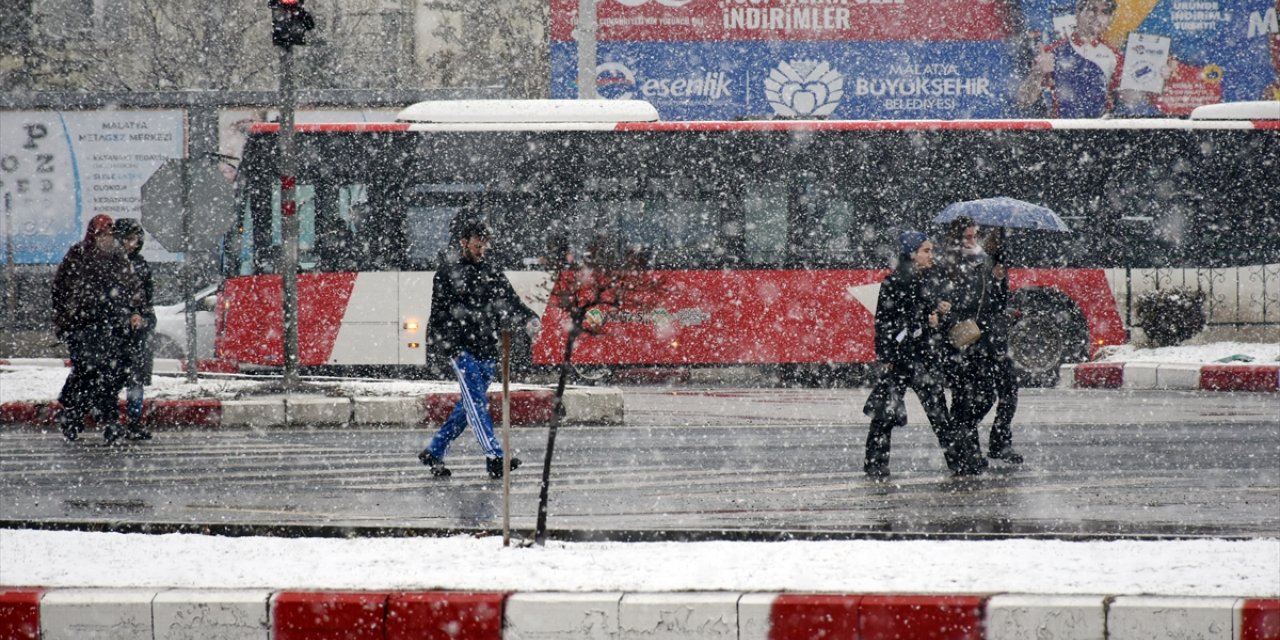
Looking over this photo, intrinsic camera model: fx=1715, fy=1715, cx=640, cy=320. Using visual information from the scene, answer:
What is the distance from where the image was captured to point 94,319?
12828mm

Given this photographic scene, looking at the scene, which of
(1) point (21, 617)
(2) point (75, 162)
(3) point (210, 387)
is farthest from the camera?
(2) point (75, 162)

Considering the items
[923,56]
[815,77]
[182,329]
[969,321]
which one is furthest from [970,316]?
[923,56]

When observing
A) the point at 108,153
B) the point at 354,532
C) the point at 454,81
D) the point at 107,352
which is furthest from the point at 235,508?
the point at 454,81

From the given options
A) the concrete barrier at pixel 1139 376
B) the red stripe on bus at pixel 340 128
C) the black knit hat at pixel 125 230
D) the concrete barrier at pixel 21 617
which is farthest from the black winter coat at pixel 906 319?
the red stripe on bus at pixel 340 128

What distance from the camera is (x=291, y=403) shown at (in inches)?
571

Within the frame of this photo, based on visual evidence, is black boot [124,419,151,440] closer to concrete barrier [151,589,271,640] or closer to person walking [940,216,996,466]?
person walking [940,216,996,466]

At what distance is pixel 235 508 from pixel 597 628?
4031 mm

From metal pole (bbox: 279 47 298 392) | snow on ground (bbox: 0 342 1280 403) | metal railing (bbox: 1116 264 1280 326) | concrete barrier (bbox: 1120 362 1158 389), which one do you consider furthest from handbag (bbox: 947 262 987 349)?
metal railing (bbox: 1116 264 1280 326)

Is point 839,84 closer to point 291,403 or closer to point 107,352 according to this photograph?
point 291,403

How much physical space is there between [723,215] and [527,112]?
2.48 m

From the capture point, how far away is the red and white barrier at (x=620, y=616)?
5277 millimetres

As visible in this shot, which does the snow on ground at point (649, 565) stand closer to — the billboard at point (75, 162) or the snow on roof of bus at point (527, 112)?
the snow on roof of bus at point (527, 112)

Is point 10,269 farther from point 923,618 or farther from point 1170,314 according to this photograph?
point 923,618

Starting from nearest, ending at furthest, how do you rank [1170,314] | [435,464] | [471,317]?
[471,317] < [435,464] < [1170,314]
